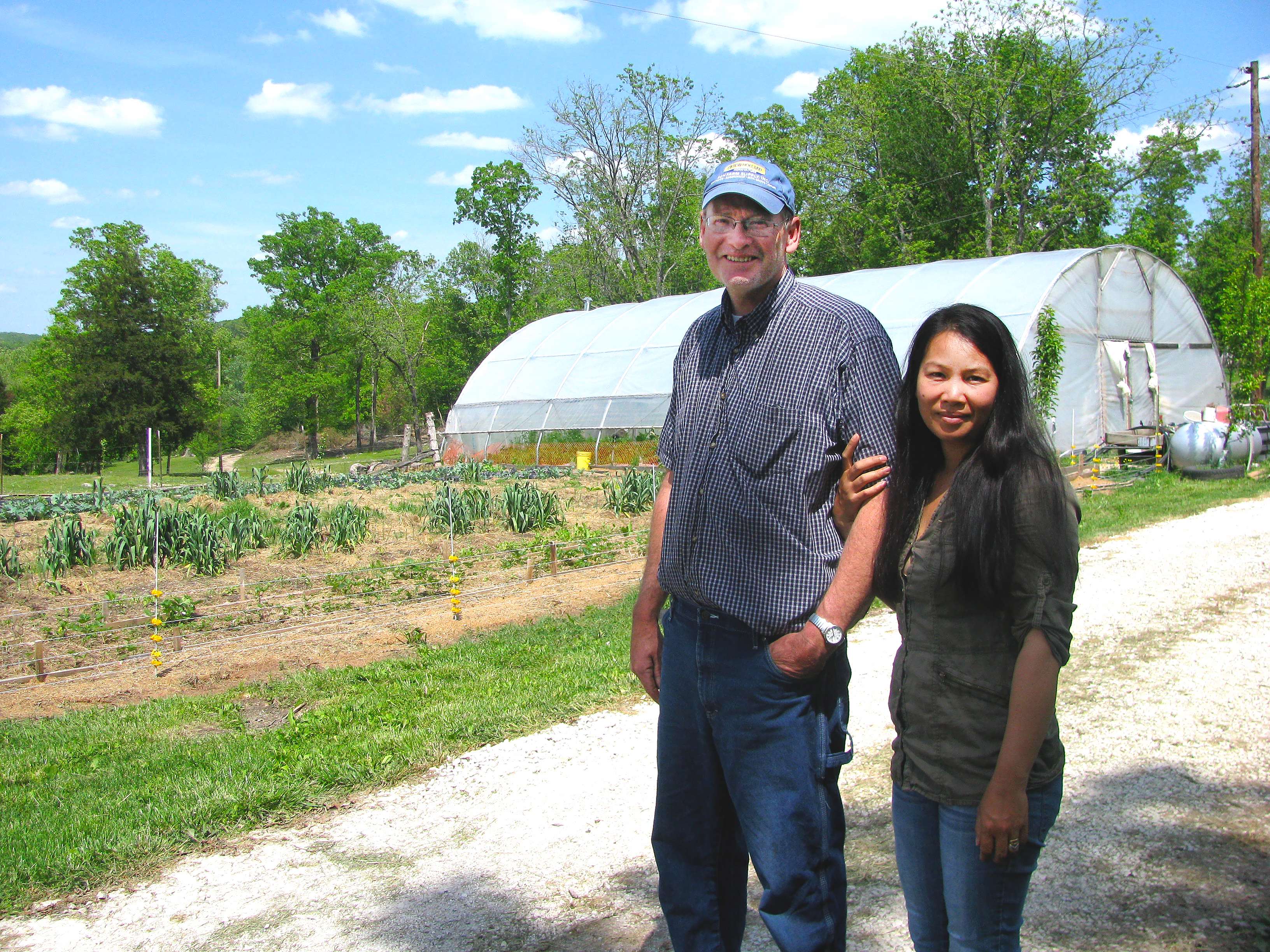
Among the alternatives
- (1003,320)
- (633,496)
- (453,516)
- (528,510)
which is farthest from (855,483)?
(1003,320)

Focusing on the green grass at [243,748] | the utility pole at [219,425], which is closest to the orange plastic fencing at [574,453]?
the green grass at [243,748]

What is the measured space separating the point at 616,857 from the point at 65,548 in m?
9.32

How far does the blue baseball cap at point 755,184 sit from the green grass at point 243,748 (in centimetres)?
325

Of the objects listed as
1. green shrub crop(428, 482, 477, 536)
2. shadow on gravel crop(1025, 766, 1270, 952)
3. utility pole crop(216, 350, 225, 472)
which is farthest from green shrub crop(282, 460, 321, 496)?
utility pole crop(216, 350, 225, 472)

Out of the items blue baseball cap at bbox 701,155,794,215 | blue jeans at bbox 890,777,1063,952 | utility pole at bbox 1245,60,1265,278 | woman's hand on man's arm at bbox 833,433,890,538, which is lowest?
blue jeans at bbox 890,777,1063,952

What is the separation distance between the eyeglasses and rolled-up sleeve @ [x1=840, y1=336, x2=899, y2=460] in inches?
14.9

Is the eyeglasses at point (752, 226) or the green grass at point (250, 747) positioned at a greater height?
the eyeglasses at point (752, 226)

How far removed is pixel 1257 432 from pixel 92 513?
2075cm

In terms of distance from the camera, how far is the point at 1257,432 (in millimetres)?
18641

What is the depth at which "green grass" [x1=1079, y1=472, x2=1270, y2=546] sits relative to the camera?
11.9m

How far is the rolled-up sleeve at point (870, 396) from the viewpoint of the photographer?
2176mm

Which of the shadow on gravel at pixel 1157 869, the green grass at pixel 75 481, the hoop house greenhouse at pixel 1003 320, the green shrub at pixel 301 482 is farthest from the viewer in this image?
the green grass at pixel 75 481

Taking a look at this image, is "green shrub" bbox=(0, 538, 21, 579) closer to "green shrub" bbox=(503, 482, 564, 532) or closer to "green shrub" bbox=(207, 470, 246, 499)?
"green shrub" bbox=(207, 470, 246, 499)

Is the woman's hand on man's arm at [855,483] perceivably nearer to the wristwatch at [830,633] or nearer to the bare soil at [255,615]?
the wristwatch at [830,633]
